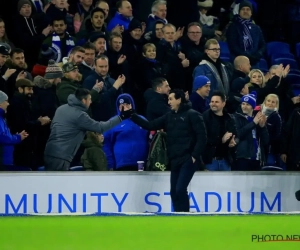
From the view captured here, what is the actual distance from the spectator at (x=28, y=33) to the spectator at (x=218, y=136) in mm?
2632

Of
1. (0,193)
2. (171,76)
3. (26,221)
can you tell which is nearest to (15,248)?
(26,221)

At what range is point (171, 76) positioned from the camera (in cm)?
1557

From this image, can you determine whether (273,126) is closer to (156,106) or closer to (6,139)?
(156,106)

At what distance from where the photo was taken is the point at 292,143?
1523 centimetres

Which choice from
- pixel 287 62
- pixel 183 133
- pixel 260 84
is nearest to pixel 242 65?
pixel 260 84

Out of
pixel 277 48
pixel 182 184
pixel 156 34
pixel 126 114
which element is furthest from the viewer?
pixel 277 48

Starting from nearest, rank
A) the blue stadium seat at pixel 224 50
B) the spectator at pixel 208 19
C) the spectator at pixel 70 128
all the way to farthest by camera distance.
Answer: the spectator at pixel 70 128, the blue stadium seat at pixel 224 50, the spectator at pixel 208 19

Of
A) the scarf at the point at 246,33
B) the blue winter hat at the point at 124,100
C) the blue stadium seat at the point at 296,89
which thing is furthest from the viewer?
the scarf at the point at 246,33

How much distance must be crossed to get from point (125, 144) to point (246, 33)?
9.93ft

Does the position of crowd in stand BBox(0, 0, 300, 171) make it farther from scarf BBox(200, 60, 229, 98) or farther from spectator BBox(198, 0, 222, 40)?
spectator BBox(198, 0, 222, 40)

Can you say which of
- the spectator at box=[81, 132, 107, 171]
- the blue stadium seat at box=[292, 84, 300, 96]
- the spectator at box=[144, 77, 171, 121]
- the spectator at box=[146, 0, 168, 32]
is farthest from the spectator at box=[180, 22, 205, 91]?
the spectator at box=[81, 132, 107, 171]

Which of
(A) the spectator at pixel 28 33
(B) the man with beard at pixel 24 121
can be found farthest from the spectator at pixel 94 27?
(B) the man with beard at pixel 24 121

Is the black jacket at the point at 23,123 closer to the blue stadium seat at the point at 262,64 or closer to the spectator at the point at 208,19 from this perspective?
the spectator at the point at 208,19

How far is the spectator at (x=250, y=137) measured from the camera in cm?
1496
